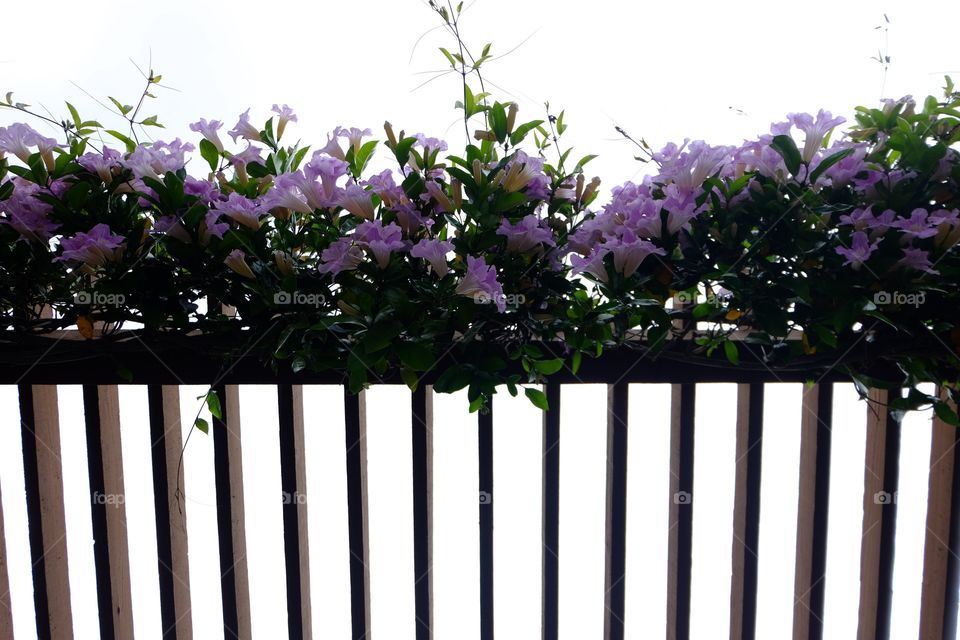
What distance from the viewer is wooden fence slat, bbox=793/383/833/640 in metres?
1.17

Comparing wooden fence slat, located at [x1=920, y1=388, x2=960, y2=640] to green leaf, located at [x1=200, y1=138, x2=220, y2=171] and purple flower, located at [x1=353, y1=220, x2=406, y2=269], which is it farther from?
green leaf, located at [x1=200, y1=138, x2=220, y2=171]

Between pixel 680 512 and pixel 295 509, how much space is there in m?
0.81

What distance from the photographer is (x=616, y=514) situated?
119cm

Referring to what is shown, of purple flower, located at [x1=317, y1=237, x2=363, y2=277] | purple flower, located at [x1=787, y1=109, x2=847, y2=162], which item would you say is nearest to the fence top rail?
purple flower, located at [x1=317, y1=237, x2=363, y2=277]

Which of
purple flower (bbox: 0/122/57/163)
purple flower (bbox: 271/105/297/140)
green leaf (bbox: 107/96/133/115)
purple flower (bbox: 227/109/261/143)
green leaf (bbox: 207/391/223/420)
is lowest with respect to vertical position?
green leaf (bbox: 207/391/223/420)

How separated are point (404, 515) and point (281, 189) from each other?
0.79 meters

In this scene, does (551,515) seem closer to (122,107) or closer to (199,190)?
(199,190)

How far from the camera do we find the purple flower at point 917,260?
33.3 inches

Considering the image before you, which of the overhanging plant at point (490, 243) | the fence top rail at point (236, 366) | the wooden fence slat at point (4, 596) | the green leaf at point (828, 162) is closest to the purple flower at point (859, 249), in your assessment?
the overhanging plant at point (490, 243)

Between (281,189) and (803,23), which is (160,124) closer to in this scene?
(281,189)

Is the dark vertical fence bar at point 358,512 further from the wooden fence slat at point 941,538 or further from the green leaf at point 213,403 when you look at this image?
the wooden fence slat at point 941,538

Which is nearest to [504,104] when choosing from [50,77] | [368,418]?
[368,418]

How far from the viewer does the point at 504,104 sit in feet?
2.96

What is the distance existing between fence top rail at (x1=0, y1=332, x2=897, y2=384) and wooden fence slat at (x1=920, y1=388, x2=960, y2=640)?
307mm
